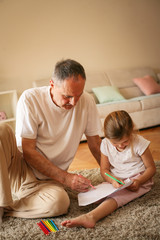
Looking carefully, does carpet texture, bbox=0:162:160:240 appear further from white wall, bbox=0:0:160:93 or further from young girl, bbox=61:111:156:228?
white wall, bbox=0:0:160:93

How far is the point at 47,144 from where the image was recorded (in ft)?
5.14

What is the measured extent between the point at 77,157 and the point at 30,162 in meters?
1.25

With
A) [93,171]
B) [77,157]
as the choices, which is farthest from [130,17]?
[93,171]

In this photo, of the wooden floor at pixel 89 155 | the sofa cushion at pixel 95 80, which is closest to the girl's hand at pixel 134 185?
the wooden floor at pixel 89 155

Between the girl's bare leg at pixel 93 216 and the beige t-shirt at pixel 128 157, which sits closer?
the girl's bare leg at pixel 93 216

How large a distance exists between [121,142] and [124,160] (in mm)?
141

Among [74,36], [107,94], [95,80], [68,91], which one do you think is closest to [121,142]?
[68,91]

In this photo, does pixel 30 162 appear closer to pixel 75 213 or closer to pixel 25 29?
pixel 75 213

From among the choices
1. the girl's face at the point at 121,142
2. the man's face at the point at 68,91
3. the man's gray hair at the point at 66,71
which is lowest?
the girl's face at the point at 121,142

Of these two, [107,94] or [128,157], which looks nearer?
[128,157]

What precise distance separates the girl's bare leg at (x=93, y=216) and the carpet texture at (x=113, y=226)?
0.02 m

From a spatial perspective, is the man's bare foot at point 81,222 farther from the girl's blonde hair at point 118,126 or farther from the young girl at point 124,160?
the girl's blonde hair at point 118,126

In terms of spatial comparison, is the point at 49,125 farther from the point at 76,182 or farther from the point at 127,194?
the point at 127,194

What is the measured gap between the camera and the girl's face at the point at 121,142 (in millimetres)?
1449
